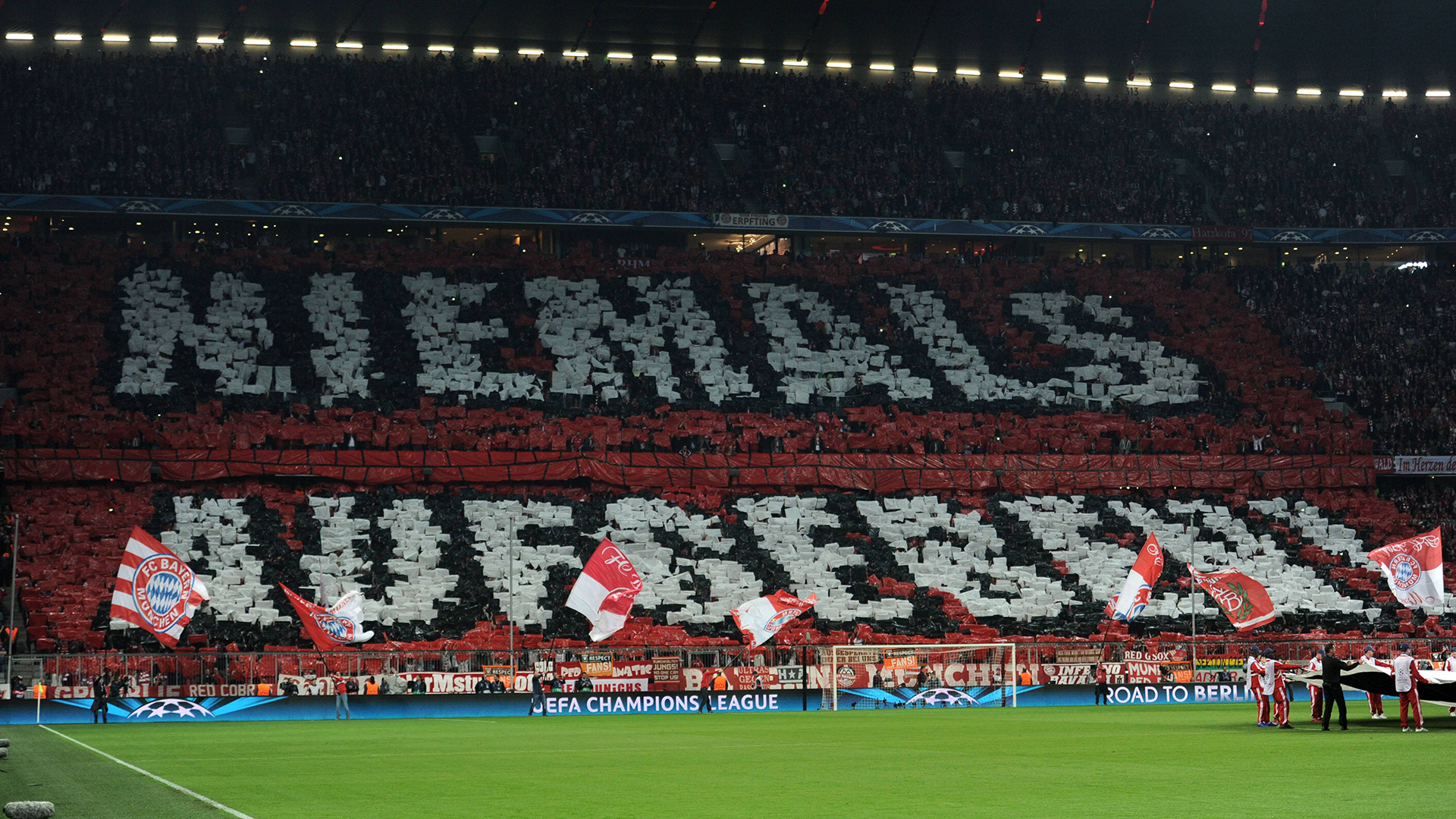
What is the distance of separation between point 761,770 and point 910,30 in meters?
58.2

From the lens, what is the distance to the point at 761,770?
20.6 meters

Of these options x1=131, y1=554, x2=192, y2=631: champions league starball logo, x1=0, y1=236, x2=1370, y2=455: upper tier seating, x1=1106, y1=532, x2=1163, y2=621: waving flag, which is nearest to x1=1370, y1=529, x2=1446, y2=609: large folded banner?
x1=1106, y1=532, x2=1163, y2=621: waving flag

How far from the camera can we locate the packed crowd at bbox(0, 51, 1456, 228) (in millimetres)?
64312

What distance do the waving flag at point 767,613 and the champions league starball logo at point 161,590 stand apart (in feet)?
46.9

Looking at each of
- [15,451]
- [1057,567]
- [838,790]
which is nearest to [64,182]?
[15,451]

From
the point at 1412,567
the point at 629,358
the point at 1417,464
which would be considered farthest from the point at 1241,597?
the point at 629,358

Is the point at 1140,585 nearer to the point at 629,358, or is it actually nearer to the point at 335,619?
the point at 335,619

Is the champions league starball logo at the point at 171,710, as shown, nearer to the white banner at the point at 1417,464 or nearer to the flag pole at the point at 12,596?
the flag pole at the point at 12,596

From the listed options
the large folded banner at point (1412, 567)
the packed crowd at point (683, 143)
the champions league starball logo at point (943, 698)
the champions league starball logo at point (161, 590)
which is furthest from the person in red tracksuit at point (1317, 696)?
the packed crowd at point (683, 143)

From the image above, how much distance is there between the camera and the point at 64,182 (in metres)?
61.8

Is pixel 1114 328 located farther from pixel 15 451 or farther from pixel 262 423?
pixel 15 451

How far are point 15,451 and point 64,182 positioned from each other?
15987mm

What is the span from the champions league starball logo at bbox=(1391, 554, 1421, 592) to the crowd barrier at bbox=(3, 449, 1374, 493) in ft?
55.9

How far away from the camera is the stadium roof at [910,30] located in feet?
223
